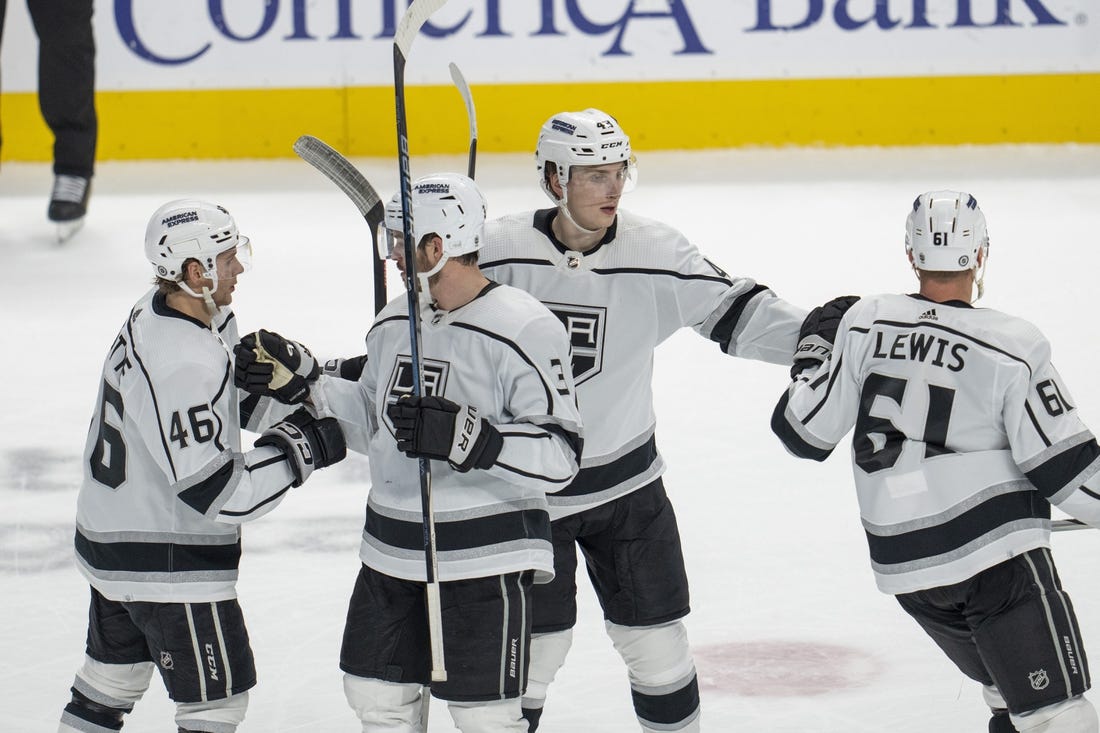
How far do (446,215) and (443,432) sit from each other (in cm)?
38

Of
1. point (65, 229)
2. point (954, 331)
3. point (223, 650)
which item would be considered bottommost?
point (65, 229)

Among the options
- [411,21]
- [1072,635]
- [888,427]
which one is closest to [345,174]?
[411,21]

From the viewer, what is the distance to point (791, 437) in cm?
296

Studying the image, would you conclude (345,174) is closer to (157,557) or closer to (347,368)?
(347,368)

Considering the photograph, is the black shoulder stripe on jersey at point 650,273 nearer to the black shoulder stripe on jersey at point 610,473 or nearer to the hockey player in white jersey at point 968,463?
the black shoulder stripe on jersey at point 610,473

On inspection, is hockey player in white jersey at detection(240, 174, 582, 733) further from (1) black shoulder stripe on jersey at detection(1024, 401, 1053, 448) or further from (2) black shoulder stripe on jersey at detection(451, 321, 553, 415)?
(1) black shoulder stripe on jersey at detection(1024, 401, 1053, 448)

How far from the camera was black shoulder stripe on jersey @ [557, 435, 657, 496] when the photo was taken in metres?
3.19

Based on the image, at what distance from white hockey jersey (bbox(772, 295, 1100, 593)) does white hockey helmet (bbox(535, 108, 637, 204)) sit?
571 mm

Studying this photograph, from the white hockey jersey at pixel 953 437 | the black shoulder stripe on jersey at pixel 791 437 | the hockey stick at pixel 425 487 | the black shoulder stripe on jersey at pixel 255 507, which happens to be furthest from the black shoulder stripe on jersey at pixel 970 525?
the black shoulder stripe on jersey at pixel 255 507

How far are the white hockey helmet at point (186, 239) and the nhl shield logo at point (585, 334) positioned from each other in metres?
0.62

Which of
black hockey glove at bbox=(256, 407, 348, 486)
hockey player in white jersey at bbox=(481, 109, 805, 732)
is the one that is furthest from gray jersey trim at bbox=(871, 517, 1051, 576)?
black hockey glove at bbox=(256, 407, 348, 486)

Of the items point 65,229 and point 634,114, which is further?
point 634,114

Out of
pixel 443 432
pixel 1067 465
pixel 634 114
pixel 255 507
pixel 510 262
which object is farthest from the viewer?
pixel 634 114

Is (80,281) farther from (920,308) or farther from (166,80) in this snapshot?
(920,308)
